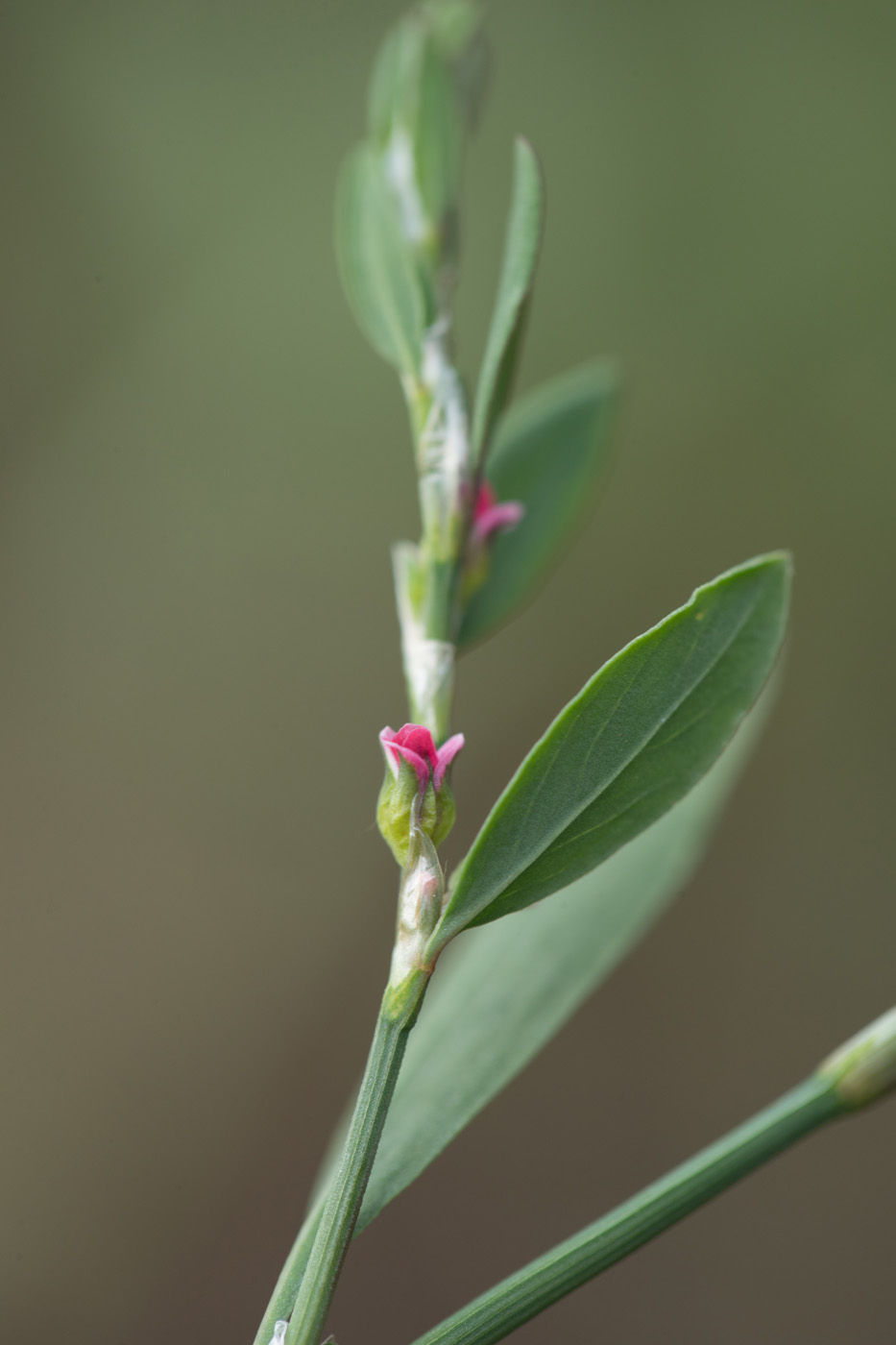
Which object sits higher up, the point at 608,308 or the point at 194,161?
the point at 194,161

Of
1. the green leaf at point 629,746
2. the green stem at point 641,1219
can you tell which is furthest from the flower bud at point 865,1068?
the green leaf at point 629,746

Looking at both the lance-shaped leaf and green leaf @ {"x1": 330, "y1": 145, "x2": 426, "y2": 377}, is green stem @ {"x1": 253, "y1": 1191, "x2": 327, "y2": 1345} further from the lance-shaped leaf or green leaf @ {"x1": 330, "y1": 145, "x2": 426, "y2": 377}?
green leaf @ {"x1": 330, "y1": 145, "x2": 426, "y2": 377}

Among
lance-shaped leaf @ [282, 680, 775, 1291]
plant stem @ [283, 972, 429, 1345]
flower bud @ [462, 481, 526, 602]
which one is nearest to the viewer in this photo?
plant stem @ [283, 972, 429, 1345]

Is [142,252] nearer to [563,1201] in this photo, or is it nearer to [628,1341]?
[563,1201]

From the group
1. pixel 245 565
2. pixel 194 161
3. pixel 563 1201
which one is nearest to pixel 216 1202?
pixel 563 1201

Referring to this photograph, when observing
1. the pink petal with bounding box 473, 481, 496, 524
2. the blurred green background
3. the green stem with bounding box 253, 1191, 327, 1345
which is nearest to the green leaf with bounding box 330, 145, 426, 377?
the pink petal with bounding box 473, 481, 496, 524
